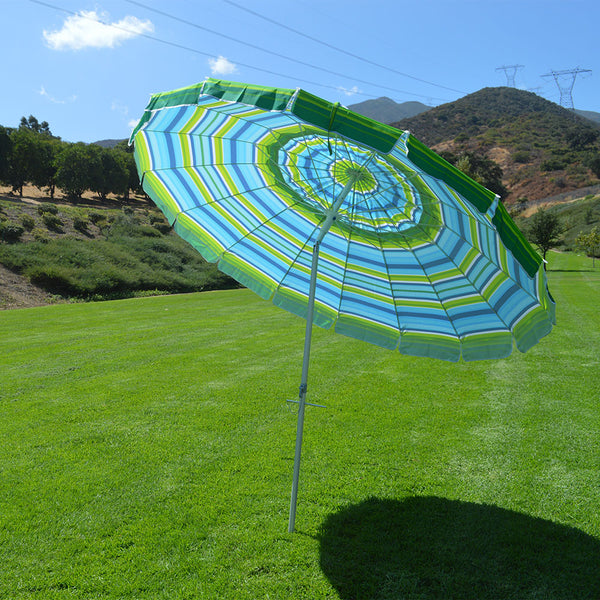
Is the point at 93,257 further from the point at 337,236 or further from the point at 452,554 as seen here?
the point at 452,554

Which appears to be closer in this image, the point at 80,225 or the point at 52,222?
the point at 52,222

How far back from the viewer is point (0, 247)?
21.5 meters

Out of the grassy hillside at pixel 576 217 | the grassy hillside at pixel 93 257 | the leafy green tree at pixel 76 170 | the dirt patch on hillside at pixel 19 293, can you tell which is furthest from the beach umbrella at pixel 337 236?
the leafy green tree at pixel 76 170

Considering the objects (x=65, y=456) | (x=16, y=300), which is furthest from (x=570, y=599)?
(x=16, y=300)

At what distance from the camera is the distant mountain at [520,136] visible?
7612cm

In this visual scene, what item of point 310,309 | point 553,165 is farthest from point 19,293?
point 553,165

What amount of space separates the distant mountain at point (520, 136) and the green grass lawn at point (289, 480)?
77696mm

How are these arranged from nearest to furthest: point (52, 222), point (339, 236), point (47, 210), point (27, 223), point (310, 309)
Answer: point (310, 309), point (339, 236), point (27, 223), point (52, 222), point (47, 210)

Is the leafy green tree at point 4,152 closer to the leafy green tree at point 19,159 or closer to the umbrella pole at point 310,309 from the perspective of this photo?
the leafy green tree at point 19,159

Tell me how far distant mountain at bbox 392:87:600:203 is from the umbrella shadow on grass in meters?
80.0

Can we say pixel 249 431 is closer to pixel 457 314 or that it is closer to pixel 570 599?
pixel 457 314

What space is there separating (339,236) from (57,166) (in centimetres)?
Result: 4973

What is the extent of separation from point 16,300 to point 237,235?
17794mm

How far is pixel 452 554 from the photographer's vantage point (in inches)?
118
